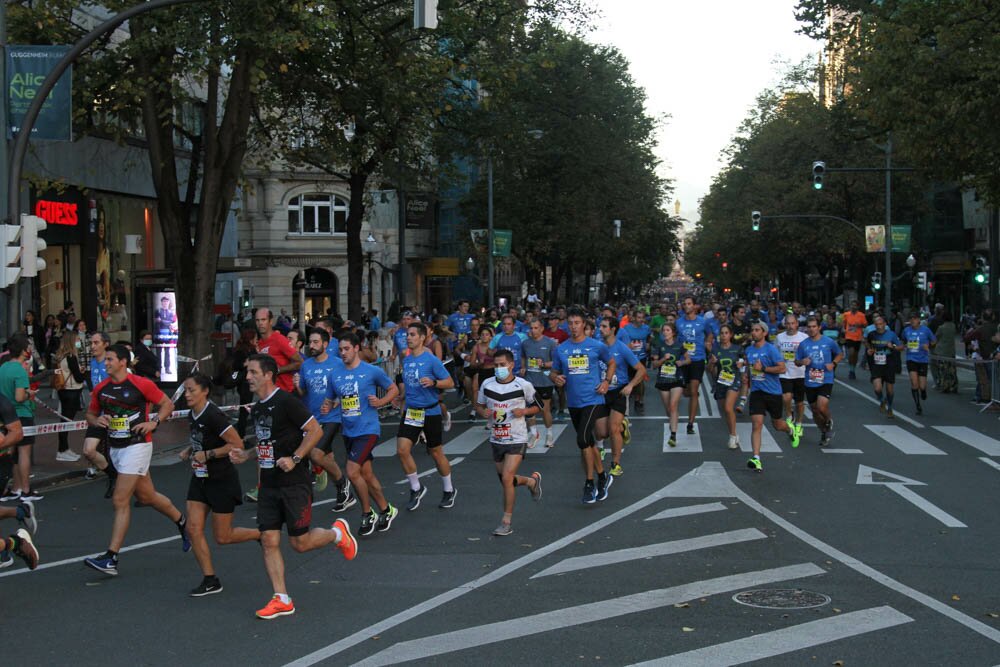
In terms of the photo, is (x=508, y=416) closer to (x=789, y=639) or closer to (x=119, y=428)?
(x=119, y=428)

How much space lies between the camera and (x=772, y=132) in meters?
65.5

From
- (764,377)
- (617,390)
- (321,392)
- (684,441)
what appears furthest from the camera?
(684,441)

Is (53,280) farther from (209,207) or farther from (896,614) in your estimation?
(896,614)

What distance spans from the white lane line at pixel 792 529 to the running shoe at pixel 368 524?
3378mm

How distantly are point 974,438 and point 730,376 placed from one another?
160 inches

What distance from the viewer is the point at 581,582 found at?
28.3 ft

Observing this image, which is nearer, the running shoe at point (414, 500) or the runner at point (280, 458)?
the runner at point (280, 458)

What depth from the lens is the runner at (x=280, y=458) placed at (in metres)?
8.03

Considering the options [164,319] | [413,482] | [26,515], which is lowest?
[413,482]

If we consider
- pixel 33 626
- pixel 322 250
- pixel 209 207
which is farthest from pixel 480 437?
pixel 322 250

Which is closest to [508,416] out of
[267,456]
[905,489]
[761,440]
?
[267,456]

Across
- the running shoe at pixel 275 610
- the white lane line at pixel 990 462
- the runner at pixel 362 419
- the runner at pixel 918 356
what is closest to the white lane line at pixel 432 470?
the runner at pixel 362 419

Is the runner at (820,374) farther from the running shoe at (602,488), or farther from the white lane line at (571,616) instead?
the white lane line at (571,616)

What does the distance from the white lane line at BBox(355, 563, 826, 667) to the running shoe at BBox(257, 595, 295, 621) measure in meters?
1.05
